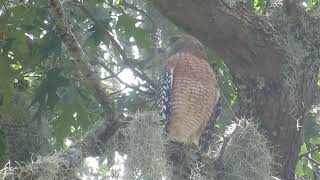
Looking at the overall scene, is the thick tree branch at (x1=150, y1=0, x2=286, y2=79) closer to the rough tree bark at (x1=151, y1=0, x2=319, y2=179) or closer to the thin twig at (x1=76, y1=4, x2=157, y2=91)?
the rough tree bark at (x1=151, y1=0, x2=319, y2=179)

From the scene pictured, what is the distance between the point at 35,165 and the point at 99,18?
128 cm

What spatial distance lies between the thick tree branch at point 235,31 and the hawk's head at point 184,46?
2.91 feet

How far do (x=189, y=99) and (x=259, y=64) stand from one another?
2.11ft

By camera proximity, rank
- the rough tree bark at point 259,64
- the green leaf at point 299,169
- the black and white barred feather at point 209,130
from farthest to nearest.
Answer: the green leaf at point 299,169 < the black and white barred feather at point 209,130 < the rough tree bark at point 259,64

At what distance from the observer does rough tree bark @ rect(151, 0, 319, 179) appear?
3.82m

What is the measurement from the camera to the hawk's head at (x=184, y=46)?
4839 mm

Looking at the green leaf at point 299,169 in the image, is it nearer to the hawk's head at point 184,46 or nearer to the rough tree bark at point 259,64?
the hawk's head at point 184,46

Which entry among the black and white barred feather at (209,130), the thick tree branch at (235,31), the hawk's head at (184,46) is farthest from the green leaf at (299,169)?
the thick tree branch at (235,31)

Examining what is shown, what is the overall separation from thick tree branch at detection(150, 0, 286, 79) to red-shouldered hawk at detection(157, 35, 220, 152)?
0.51 metres

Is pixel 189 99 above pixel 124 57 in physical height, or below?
below

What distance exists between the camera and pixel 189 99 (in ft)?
14.4

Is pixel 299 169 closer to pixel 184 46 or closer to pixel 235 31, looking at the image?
pixel 184 46

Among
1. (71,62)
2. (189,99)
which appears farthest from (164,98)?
(71,62)

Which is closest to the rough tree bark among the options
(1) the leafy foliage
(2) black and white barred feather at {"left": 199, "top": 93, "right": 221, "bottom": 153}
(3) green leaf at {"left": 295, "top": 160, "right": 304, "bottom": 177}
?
(1) the leafy foliage
